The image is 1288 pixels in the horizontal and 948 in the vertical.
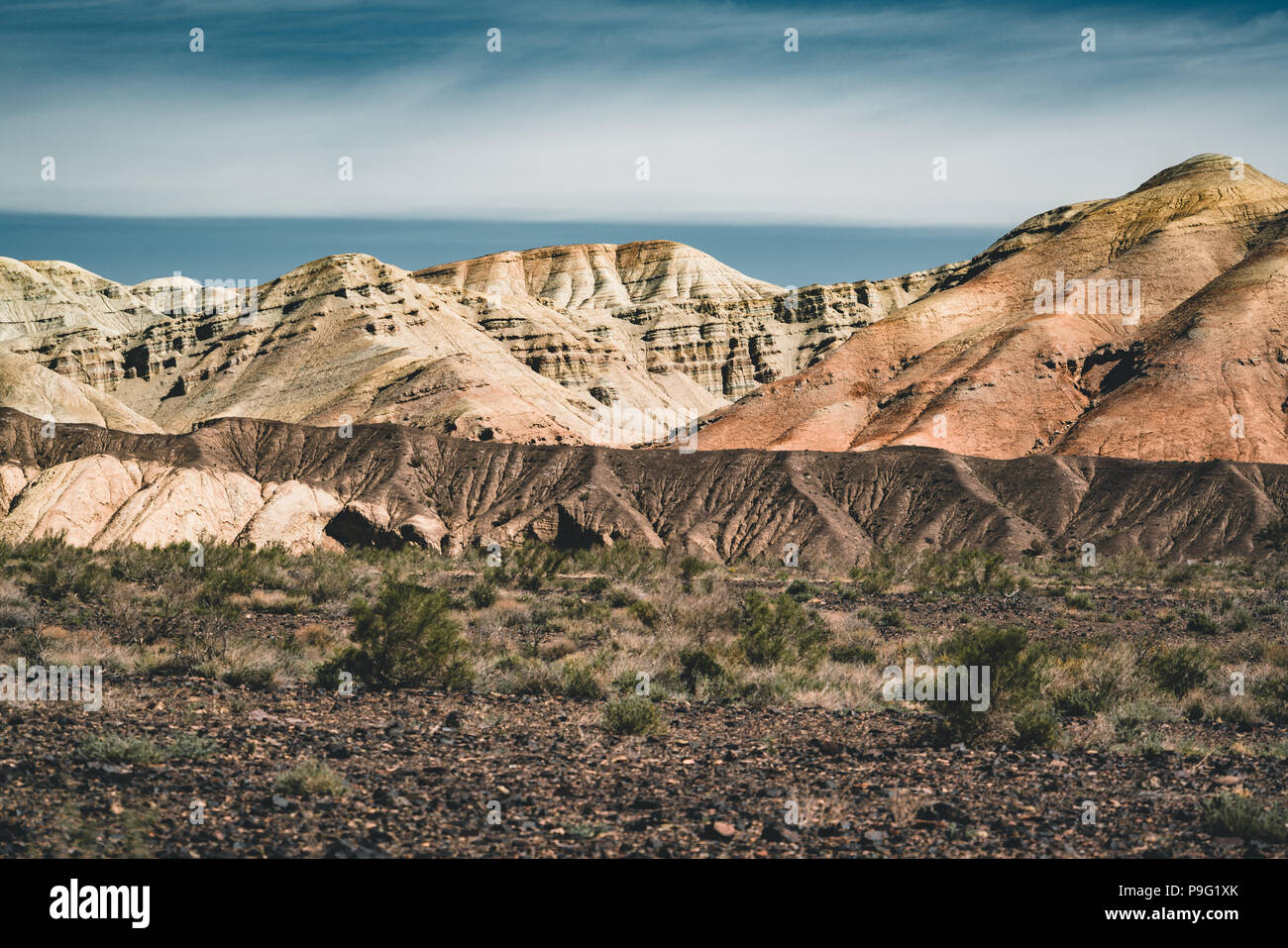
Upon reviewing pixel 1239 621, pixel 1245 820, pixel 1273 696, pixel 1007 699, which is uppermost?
pixel 1245 820

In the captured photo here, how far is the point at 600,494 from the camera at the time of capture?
62.2m

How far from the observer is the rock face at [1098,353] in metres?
77.4

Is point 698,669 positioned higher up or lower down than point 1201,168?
lower down

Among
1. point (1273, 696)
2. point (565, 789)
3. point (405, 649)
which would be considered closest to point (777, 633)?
point (405, 649)

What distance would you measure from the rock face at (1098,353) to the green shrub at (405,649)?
2571 inches

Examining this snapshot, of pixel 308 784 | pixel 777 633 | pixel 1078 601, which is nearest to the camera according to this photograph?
pixel 308 784

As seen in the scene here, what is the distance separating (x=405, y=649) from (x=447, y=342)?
106616mm

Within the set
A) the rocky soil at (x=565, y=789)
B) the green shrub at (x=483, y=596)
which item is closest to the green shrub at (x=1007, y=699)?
the rocky soil at (x=565, y=789)

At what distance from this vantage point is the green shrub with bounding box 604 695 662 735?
14039 millimetres

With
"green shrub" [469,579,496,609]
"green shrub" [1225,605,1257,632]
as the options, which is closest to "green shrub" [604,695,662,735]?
"green shrub" [469,579,496,609]

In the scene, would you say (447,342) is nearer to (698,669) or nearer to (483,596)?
(483,596)

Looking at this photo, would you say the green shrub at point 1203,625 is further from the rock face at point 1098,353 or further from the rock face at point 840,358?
the rock face at point 1098,353

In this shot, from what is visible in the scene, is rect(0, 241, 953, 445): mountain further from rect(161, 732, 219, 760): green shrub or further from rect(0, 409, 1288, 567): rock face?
rect(161, 732, 219, 760): green shrub

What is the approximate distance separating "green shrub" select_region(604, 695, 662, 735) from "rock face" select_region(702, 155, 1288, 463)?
68209 mm
